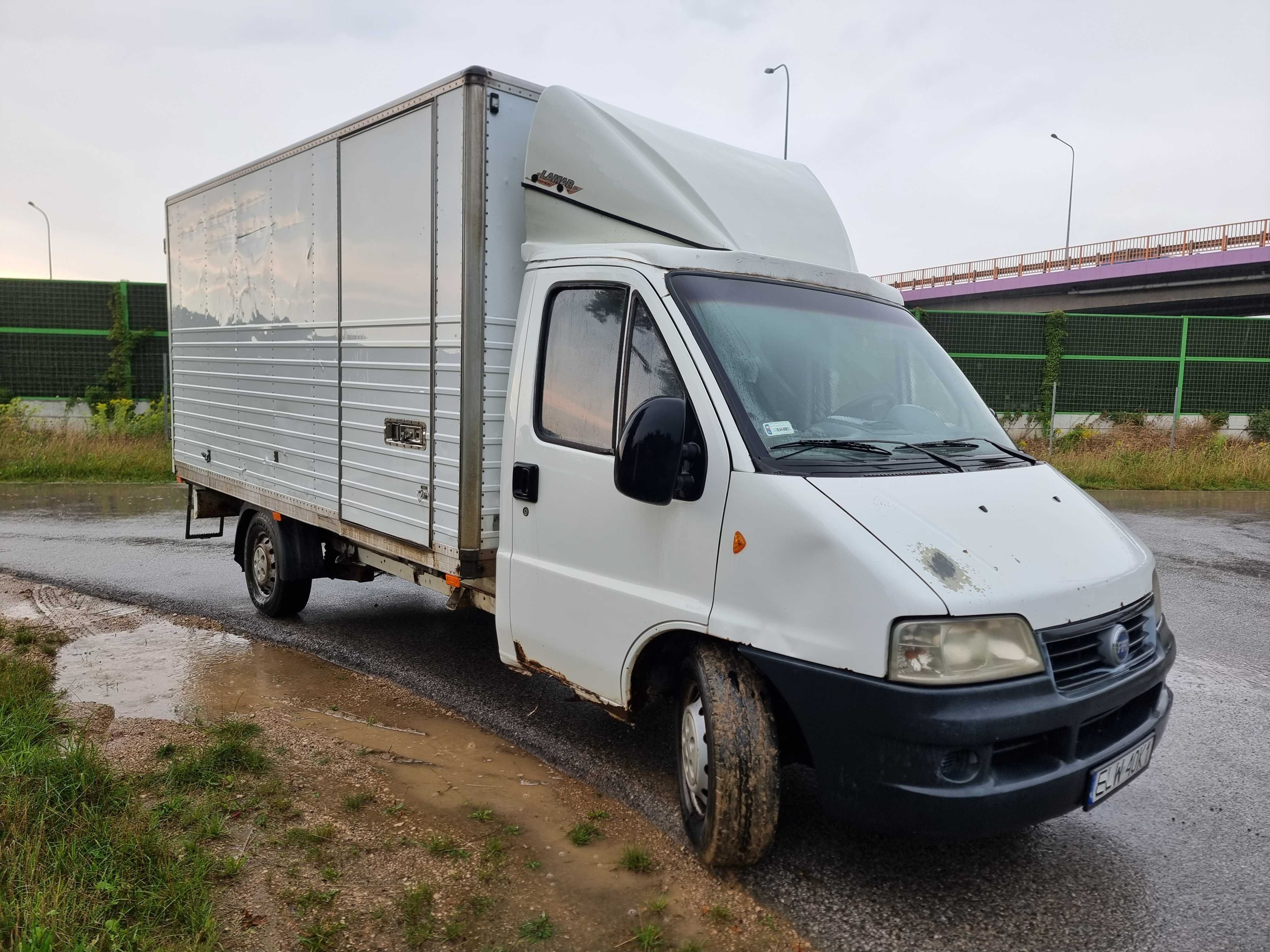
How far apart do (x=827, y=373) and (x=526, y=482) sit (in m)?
1.39

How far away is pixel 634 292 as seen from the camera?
375cm

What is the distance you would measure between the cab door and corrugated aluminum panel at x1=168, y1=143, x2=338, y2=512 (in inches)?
76.9

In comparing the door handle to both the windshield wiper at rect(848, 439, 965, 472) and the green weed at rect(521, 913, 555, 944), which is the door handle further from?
the green weed at rect(521, 913, 555, 944)

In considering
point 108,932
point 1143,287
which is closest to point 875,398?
point 108,932

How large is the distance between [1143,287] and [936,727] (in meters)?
44.1

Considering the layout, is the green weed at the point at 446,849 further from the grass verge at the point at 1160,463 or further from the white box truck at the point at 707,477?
the grass verge at the point at 1160,463

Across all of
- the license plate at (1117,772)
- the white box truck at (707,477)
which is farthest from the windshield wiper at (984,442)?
the license plate at (1117,772)

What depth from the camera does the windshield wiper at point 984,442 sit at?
12.3 ft

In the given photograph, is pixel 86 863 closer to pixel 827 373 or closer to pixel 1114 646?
pixel 827 373

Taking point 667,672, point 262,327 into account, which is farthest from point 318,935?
point 262,327

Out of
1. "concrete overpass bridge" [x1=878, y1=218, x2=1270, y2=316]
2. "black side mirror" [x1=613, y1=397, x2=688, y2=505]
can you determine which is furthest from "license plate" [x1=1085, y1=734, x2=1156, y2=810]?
"concrete overpass bridge" [x1=878, y1=218, x2=1270, y2=316]

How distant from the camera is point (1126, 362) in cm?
1903

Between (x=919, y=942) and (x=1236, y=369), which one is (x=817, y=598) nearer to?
(x=919, y=942)

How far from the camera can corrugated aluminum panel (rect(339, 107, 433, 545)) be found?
15.4 ft
